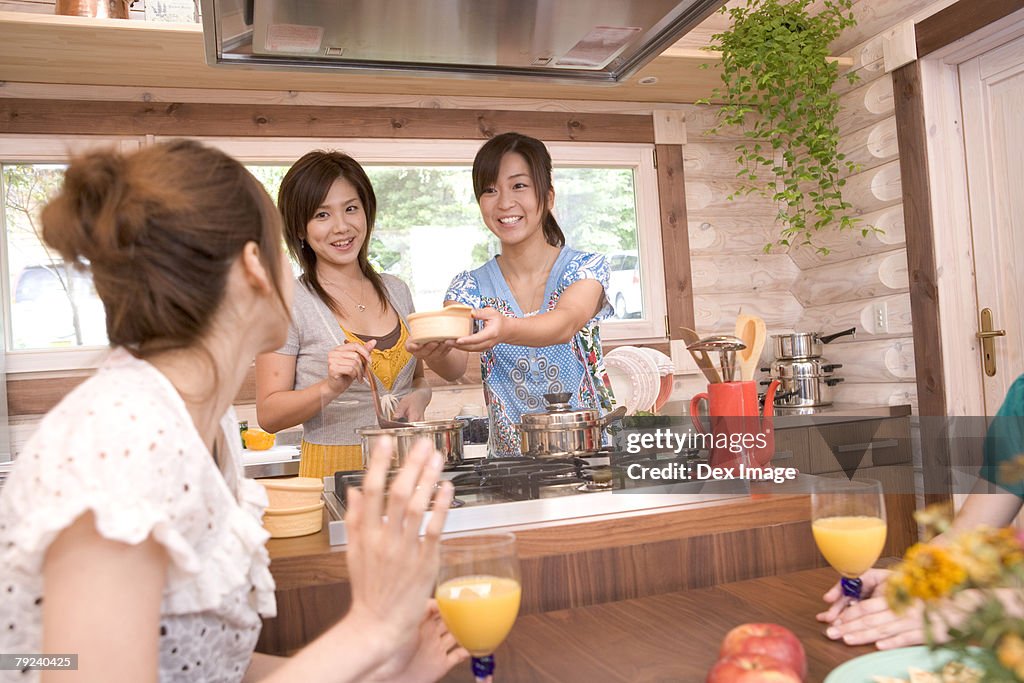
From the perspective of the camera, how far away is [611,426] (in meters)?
1.82

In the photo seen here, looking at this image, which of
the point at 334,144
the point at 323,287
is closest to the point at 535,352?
the point at 323,287

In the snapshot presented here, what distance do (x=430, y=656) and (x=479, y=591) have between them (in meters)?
0.19

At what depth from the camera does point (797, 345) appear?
3.67 metres

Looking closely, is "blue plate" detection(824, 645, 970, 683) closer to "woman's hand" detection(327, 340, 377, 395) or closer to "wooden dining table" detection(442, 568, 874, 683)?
"wooden dining table" detection(442, 568, 874, 683)

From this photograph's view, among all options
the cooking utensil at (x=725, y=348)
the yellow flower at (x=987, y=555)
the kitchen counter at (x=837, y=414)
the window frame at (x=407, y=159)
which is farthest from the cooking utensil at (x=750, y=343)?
the window frame at (x=407, y=159)

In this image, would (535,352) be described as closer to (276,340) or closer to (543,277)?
(543,277)

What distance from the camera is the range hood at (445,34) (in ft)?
5.85

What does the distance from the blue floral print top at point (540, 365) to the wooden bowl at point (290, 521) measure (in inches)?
31.4

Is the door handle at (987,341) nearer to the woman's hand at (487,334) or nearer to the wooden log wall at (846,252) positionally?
the wooden log wall at (846,252)

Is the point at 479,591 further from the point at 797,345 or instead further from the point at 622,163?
the point at 622,163

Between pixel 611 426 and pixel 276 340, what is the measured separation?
925 millimetres

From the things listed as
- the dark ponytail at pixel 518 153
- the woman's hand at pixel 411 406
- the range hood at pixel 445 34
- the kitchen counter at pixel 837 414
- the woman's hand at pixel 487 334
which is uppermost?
the range hood at pixel 445 34

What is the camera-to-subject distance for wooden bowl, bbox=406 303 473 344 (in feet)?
5.40

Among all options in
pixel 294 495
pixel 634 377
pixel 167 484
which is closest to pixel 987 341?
pixel 634 377
